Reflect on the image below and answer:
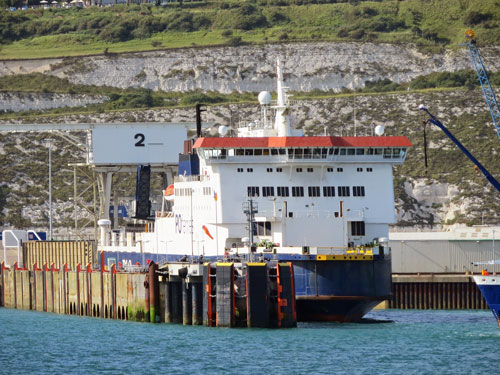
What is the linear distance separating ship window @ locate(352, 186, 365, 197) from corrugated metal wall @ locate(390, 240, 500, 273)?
1522cm

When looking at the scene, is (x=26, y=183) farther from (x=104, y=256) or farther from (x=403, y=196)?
(x=104, y=256)

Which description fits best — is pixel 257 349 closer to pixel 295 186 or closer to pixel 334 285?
pixel 334 285

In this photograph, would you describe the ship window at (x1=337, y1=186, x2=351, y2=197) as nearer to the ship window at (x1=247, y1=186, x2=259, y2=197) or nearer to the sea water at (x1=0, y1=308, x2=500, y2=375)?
the ship window at (x1=247, y1=186, x2=259, y2=197)

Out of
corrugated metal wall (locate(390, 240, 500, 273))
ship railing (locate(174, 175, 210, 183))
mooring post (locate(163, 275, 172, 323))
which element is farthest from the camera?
corrugated metal wall (locate(390, 240, 500, 273))

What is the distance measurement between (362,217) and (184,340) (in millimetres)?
10959

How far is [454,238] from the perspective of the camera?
240ft

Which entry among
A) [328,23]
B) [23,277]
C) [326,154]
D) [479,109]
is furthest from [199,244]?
[328,23]

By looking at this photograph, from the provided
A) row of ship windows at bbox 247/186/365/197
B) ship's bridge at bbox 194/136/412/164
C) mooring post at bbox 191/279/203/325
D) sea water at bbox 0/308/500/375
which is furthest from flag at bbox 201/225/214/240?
mooring post at bbox 191/279/203/325

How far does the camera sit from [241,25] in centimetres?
16562

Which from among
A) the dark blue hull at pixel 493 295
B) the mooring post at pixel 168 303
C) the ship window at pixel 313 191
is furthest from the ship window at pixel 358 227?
the mooring post at pixel 168 303

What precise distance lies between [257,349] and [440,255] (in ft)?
88.8

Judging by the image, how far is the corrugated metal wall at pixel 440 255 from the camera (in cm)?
7238

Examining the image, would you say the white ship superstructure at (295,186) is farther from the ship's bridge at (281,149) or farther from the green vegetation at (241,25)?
the green vegetation at (241,25)

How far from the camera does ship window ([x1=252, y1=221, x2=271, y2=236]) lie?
184ft
